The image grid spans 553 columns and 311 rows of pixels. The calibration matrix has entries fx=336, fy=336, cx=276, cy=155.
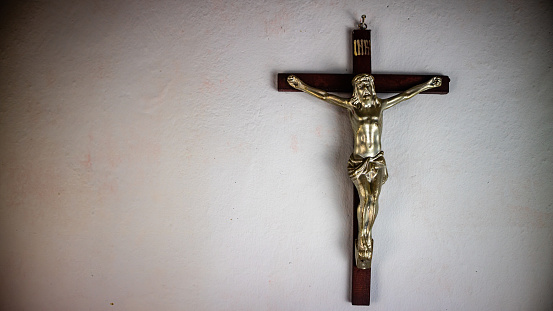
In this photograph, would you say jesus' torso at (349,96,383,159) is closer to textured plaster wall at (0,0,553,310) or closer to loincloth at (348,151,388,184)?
loincloth at (348,151,388,184)

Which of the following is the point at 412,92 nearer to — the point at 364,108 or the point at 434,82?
the point at 434,82

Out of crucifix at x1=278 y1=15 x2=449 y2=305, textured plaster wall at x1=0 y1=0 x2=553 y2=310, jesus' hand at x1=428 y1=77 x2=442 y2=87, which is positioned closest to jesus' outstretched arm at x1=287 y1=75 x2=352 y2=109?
crucifix at x1=278 y1=15 x2=449 y2=305

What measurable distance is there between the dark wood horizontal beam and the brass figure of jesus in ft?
0.24

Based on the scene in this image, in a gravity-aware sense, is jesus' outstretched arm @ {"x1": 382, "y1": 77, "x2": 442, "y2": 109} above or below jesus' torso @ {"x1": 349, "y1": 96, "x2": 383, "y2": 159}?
above

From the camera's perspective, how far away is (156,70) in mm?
1706

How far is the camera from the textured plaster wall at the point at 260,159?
1679mm

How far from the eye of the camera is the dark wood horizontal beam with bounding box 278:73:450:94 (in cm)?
162

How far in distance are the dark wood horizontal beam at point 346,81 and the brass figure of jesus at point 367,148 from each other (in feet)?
0.24

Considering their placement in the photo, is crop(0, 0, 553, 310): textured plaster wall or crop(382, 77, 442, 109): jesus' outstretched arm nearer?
crop(382, 77, 442, 109): jesus' outstretched arm

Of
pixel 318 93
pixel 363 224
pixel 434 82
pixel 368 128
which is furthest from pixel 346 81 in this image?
pixel 363 224

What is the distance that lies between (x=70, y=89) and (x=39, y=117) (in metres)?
0.22

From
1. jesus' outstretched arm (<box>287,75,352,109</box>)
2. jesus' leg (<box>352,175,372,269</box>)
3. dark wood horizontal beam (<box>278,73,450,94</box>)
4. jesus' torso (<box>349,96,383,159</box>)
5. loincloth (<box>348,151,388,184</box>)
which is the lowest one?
jesus' leg (<box>352,175,372,269</box>)

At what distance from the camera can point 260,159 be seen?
1.69 meters

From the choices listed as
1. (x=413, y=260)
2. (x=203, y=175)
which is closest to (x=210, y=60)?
(x=203, y=175)
